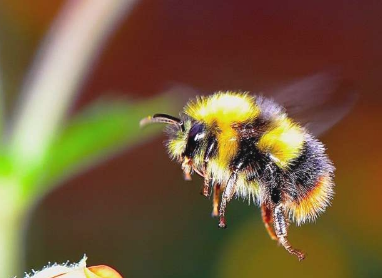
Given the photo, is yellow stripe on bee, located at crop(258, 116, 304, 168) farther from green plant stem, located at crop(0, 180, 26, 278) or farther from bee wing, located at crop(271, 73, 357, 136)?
green plant stem, located at crop(0, 180, 26, 278)

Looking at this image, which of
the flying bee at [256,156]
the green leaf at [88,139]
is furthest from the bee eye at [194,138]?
the green leaf at [88,139]

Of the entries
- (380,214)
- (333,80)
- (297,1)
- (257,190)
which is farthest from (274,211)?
(297,1)

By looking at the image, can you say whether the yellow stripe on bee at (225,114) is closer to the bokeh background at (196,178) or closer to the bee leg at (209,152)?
the bee leg at (209,152)

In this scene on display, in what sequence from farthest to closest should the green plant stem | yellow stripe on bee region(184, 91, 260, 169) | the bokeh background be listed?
the bokeh background → the green plant stem → yellow stripe on bee region(184, 91, 260, 169)

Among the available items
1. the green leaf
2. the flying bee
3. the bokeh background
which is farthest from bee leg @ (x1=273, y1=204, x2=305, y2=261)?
the bokeh background

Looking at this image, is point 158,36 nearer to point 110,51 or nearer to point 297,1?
point 110,51

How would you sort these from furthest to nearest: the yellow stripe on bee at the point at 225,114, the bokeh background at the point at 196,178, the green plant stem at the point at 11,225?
the bokeh background at the point at 196,178, the green plant stem at the point at 11,225, the yellow stripe on bee at the point at 225,114
